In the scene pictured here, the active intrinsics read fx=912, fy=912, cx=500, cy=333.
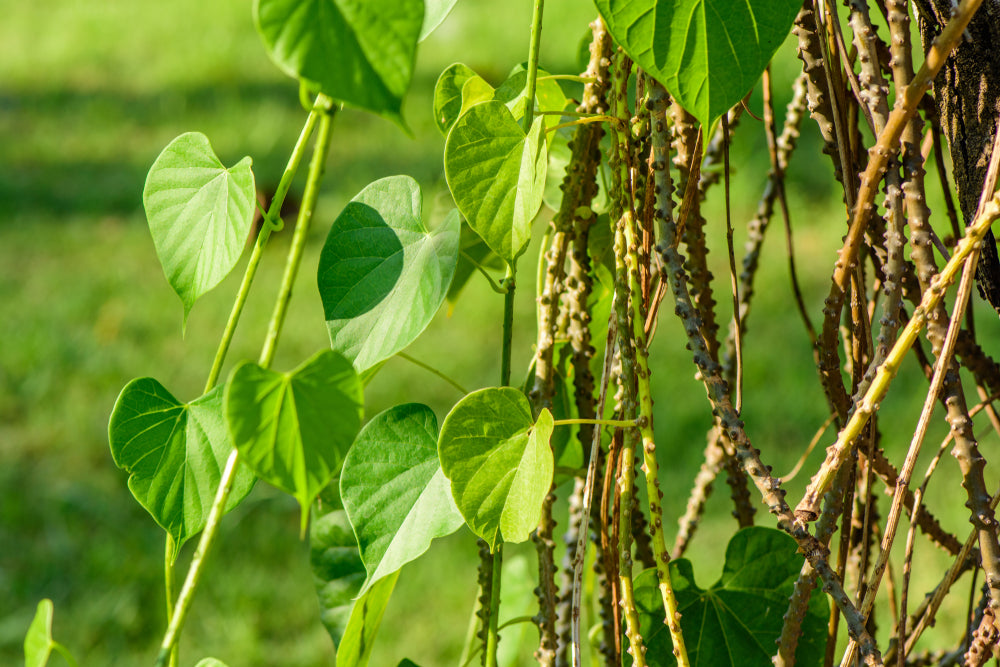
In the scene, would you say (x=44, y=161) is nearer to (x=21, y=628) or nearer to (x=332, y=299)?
(x=21, y=628)

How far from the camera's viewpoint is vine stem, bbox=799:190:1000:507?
0.37 metres

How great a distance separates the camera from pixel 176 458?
0.43 m

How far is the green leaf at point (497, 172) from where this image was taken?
40 cm

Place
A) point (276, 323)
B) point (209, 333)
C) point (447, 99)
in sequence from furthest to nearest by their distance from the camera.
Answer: point (209, 333)
point (447, 99)
point (276, 323)

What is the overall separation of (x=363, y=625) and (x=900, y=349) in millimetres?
301

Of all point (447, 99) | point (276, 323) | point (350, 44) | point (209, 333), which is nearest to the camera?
point (350, 44)

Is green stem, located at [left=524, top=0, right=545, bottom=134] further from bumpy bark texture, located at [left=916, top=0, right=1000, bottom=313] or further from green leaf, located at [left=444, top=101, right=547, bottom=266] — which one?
bumpy bark texture, located at [left=916, top=0, right=1000, bottom=313]

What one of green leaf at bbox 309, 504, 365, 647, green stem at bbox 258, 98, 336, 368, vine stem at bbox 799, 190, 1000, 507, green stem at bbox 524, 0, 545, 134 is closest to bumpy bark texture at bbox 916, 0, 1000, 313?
vine stem at bbox 799, 190, 1000, 507

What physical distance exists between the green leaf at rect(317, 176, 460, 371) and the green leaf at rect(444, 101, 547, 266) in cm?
2

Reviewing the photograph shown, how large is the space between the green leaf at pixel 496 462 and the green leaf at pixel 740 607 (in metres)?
0.12

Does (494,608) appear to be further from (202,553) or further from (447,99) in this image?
(447,99)

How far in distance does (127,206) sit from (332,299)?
7.95ft

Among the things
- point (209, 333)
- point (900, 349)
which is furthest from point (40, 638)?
point (209, 333)

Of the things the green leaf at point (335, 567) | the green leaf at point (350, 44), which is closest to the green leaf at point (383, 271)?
the green leaf at point (350, 44)
